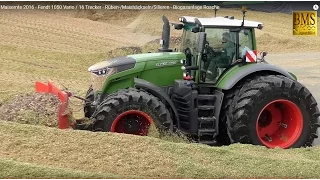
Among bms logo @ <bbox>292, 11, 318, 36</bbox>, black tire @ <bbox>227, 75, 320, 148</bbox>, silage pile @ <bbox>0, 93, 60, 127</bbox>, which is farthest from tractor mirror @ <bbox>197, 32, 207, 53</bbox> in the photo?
bms logo @ <bbox>292, 11, 318, 36</bbox>

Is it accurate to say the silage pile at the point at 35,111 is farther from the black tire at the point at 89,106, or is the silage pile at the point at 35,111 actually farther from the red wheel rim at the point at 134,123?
the red wheel rim at the point at 134,123

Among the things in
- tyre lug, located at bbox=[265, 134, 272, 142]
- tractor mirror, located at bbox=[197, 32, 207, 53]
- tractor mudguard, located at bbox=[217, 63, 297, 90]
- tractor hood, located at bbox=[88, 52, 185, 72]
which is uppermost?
tractor mirror, located at bbox=[197, 32, 207, 53]

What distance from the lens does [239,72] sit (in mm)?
7398

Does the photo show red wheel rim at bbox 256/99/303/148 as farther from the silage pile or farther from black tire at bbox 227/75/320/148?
the silage pile

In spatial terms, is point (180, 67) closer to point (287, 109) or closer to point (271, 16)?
point (287, 109)

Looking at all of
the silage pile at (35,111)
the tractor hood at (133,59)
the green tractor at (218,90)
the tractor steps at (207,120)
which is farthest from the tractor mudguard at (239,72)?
the silage pile at (35,111)

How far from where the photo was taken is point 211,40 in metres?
7.56

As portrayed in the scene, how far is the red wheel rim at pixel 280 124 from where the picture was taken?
7.46 metres

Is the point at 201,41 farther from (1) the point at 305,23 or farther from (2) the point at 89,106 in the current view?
(1) the point at 305,23

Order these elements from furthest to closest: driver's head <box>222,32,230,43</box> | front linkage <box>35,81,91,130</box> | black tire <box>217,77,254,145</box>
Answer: driver's head <box>222,32,230,43</box>, black tire <box>217,77,254,145</box>, front linkage <box>35,81,91,130</box>

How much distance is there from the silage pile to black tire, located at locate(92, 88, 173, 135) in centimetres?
65

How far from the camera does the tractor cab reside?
24.5ft

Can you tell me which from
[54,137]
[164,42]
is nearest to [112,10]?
[164,42]

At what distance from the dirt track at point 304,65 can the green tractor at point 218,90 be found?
4.31 metres
